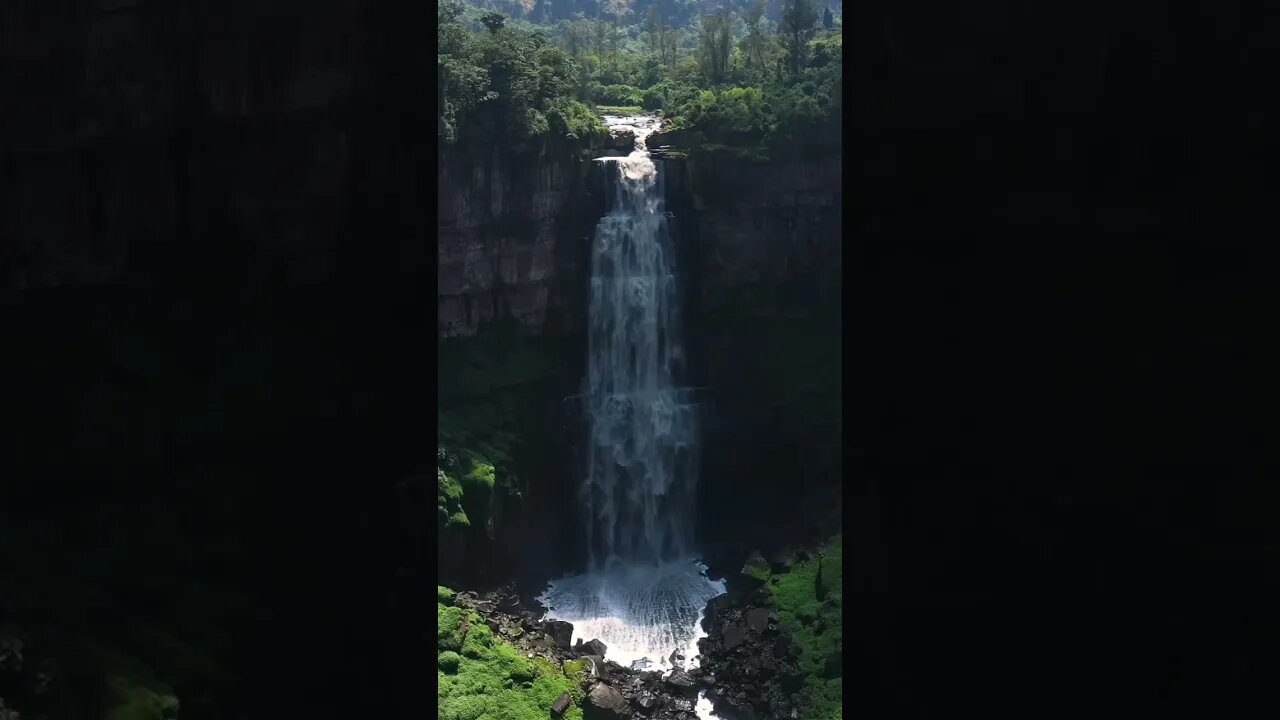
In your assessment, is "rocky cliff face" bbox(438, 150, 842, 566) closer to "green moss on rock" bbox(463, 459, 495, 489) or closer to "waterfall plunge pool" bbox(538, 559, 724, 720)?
"waterfall plunge pool" bbox(538, 559, 724, 720)

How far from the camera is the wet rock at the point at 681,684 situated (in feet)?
64.3

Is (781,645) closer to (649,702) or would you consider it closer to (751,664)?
(751,664)

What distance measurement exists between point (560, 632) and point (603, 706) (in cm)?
285

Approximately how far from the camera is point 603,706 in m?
18.5

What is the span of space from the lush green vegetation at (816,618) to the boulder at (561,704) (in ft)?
12.3
